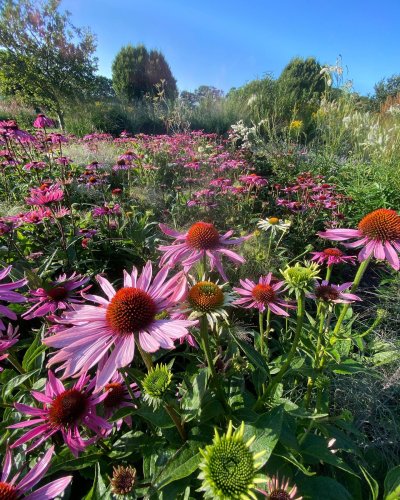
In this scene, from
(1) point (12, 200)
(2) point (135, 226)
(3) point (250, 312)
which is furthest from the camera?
(1) point (12, 200)

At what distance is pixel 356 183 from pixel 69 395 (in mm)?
4312

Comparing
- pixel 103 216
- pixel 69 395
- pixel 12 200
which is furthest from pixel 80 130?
pixel 69 395

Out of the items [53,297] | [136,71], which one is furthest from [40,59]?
[53,297]

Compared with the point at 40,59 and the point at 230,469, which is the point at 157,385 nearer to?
the point at 230,469

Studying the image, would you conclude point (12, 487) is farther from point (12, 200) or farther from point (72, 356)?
point (12, 200)

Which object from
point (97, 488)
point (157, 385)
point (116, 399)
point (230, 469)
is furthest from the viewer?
point (116, 399)

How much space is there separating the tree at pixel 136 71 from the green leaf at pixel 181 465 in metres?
24.5

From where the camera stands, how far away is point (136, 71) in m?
22.8

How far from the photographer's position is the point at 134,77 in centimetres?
2284

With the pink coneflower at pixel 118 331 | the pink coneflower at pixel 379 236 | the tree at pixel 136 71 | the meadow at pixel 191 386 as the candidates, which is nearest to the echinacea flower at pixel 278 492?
the meadow at pixel 191 386

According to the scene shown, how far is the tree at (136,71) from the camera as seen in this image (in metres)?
22.6

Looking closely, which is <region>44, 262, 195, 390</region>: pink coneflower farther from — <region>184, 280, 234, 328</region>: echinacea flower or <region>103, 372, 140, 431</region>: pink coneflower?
<region>103, 372, 140, 431</region>: pink coneflower

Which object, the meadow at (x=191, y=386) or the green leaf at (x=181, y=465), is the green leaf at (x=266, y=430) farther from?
the green leaf at (x=181, y=465)

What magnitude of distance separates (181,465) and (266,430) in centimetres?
23
